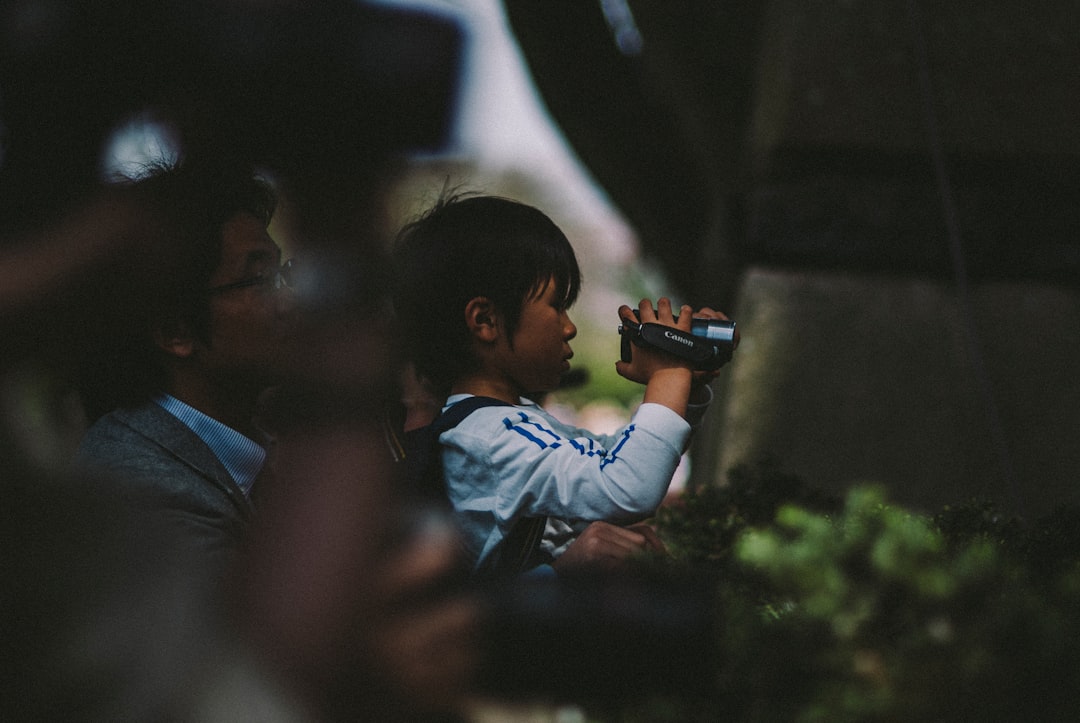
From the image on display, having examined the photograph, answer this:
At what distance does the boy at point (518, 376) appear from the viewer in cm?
148

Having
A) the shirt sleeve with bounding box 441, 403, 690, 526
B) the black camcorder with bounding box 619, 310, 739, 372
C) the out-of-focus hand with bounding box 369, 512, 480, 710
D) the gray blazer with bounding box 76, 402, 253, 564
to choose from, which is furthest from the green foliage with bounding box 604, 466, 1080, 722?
the gray blazer with bounding box 76, 402, 253, 564

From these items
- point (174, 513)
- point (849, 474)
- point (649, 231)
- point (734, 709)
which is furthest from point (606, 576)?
point (649, 231)

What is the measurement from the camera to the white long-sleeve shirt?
4.82 ft

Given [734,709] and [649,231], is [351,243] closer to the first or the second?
[734,709]

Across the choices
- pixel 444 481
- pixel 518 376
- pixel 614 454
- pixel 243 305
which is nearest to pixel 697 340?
pixel 614 454

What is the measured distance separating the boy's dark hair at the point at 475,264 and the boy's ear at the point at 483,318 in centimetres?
1

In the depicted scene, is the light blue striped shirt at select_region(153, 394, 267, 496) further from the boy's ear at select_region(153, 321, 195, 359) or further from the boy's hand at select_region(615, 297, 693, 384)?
the boy's hand at select_region(615, 297, 693, 384)

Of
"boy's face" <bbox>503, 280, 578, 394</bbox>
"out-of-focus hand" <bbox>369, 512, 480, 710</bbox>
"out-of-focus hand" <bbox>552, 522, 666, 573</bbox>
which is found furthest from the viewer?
"boy's face" <bbox>503, 280, 578, 394</bbox>

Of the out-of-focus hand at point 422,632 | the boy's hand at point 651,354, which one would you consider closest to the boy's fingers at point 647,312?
the boy's hand at point 651,354

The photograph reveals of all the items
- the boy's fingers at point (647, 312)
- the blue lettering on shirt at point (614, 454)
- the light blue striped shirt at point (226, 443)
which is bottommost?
the light blue striped shirt at point (226, 443)

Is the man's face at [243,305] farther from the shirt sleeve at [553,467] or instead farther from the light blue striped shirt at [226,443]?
the shirt sleeve at [553,467]

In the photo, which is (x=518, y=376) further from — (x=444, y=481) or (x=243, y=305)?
(x=243, y=305)

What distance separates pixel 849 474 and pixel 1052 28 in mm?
1254

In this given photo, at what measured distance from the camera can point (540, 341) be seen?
1710 mm
